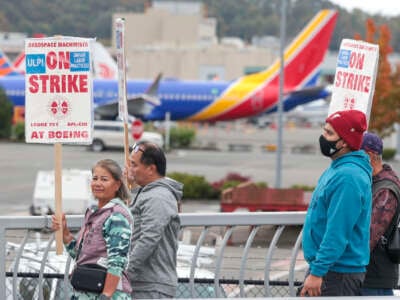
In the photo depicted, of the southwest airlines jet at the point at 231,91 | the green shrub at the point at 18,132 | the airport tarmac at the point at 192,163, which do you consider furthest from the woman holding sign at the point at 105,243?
the southwest airlines jet at the point at 231,91

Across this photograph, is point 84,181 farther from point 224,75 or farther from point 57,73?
point 224,75

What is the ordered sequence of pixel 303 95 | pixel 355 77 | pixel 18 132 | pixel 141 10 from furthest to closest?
1. pixel 141 10
2. pixel 303 95
3. pixel 18 132
4. pixel 355 77

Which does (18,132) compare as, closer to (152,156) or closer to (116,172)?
(152,156)

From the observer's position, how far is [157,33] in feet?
431

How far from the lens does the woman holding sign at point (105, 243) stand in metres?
6.36

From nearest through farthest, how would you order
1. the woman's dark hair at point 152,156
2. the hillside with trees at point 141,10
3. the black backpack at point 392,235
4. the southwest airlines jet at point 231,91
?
the woman's dark hair at point 152,156 < the black backpack at point 392,235 < the southwest airlines jet at point 231,91 < the hillside with trees at point 141,10

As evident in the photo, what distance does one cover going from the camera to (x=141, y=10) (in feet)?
627

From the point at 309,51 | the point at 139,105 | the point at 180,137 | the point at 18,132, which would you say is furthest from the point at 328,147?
the point at 309,51

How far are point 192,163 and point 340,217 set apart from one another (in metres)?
37.6

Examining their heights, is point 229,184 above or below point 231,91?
above

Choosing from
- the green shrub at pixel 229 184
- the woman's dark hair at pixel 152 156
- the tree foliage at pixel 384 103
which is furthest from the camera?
the tree foliage at pixel 384 103

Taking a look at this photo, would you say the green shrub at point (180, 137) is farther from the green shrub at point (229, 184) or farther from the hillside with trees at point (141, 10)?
the hillside with trees at point (141, 10)

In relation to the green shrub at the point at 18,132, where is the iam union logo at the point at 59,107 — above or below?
→ above

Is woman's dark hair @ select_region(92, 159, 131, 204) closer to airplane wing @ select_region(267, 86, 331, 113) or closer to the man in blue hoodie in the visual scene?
the man in blue hoodie
